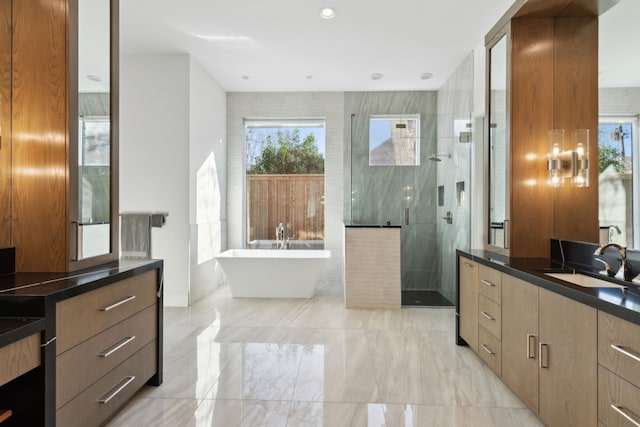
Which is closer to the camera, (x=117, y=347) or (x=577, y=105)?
(x=117, y=347)

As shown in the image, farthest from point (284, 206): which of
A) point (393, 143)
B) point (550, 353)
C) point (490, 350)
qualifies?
point (550, 353)

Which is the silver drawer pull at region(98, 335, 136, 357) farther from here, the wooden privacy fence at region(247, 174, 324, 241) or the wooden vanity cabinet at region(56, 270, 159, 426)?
the wooden privacy fence at region(247, 174, 324, 241)

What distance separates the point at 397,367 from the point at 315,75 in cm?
360

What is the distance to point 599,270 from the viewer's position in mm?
2201

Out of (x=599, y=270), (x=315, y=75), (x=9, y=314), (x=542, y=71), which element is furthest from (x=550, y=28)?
(x=9, y=314)

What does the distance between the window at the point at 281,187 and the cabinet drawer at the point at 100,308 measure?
11.4ft

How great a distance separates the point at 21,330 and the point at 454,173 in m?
4.24

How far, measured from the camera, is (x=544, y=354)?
6.21ft

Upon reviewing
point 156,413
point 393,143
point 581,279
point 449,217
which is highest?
point 393,143

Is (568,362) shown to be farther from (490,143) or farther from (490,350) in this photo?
(490,143)

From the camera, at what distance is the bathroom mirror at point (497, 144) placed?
9.52 feet

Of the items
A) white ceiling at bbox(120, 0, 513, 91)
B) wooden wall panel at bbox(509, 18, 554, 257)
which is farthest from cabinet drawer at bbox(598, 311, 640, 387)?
white ceiling at bbox(120, 0, 513, 91)

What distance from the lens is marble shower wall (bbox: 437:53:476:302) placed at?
14.0 feet

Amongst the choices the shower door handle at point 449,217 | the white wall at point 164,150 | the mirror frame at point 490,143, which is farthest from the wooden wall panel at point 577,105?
the white wall at point 164,150
